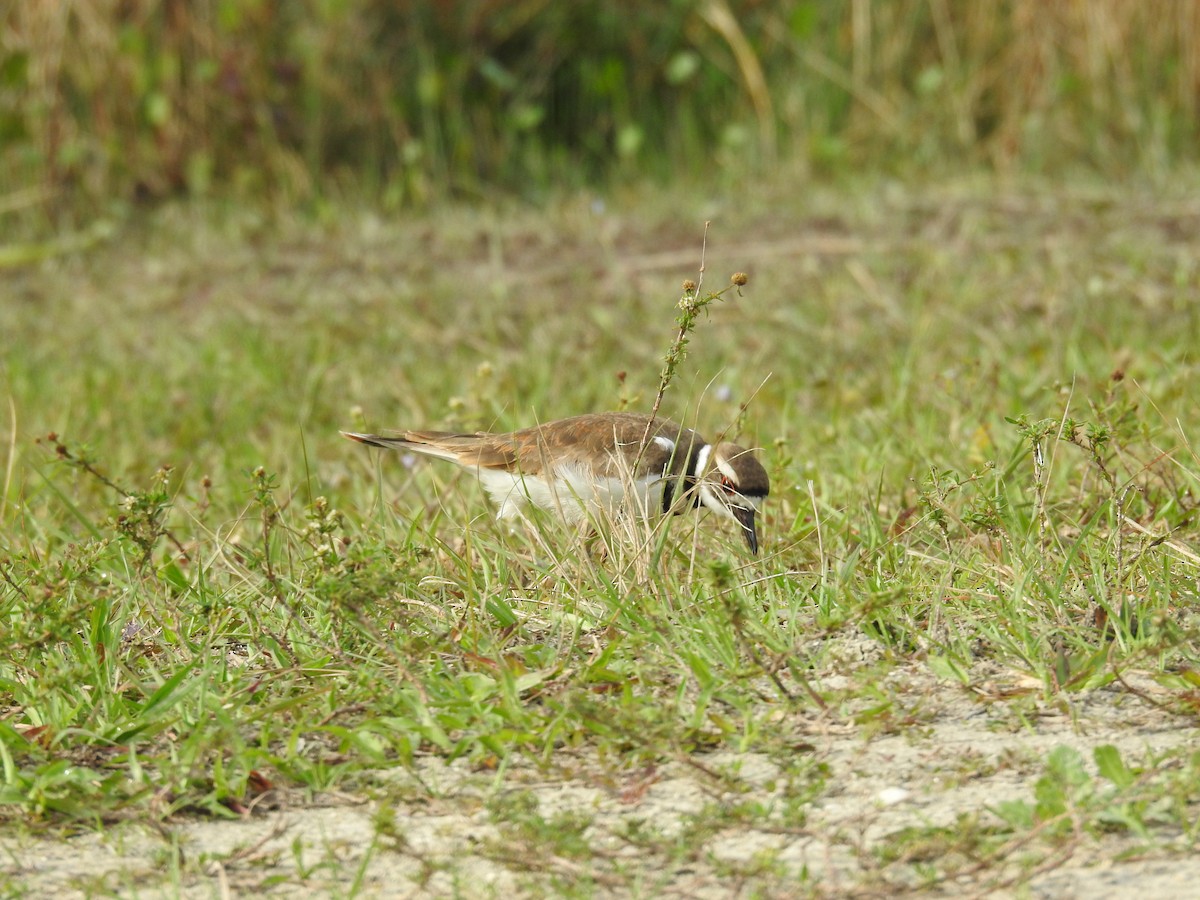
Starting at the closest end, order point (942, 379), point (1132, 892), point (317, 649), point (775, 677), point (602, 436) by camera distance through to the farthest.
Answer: point (1132, 892), point (775, 677), point (317, 649), point (602, 436), point (942, 379)

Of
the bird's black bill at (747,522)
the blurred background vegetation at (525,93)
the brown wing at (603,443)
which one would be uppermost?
the blurred background vegetation at (525,93)

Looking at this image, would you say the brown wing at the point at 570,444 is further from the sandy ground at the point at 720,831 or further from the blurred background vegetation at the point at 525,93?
the blurred background vegetation at the point at 525,93

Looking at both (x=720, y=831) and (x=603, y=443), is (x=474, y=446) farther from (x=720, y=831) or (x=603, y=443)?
(x=720, y=831)

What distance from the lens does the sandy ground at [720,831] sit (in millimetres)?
2803

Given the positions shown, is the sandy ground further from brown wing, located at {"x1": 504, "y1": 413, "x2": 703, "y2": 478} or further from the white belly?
brown wing, located at {"x1": 504, "y1": 413, "x2": 703, "y2": 478}

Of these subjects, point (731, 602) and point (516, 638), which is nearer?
point (731, 602)

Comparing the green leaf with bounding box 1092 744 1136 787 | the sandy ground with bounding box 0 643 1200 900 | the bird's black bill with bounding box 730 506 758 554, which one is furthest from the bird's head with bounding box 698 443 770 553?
the green leaf with bounding box 1092 744 1136 787

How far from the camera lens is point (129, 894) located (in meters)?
2.88

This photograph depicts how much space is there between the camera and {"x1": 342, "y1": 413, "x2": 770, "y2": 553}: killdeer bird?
4.34 m

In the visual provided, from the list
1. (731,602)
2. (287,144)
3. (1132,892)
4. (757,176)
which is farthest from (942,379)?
(287,144)

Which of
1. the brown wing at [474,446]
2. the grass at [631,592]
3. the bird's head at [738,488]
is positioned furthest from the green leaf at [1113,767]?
the brown wing at [474,446]

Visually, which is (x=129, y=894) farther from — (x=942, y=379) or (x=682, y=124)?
(x=682, y=124)

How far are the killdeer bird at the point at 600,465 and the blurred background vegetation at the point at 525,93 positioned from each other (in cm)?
526

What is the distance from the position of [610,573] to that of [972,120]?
279 inches
